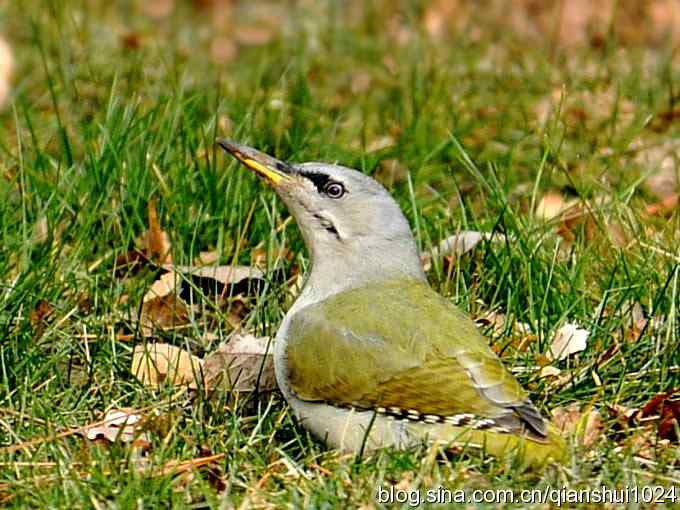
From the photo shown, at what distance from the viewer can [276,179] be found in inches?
203

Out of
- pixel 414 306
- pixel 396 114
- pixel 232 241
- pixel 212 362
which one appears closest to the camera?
pixel 414 306

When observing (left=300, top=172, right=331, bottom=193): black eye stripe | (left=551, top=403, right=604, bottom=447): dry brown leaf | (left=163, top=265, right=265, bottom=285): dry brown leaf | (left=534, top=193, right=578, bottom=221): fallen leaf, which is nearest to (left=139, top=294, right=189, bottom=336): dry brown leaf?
(left=163, top=265, right=265, bottom=285): dry brown leaf

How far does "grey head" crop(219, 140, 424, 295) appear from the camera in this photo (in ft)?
16.9

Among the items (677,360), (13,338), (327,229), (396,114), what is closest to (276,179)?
(327,229)

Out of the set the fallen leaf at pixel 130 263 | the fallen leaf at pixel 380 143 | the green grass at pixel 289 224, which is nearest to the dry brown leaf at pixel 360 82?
the green grass at pixel 289 224

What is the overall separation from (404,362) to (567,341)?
0.90 meters

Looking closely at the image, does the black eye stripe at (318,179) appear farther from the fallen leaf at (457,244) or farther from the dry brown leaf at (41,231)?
the dry brown leaf at (41,231)

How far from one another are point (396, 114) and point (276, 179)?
250 centimetres

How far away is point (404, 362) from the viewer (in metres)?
4.52

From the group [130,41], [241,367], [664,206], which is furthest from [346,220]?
[130,41]

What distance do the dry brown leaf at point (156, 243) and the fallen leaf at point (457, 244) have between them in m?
1.10

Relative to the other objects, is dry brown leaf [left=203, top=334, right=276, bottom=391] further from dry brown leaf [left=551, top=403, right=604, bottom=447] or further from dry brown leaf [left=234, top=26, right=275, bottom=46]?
dry brown leaf [left=234, top=26, right=275, bottom=46]

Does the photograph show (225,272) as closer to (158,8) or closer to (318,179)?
(318,179)

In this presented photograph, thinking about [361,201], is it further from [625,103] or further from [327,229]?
[625,103]
